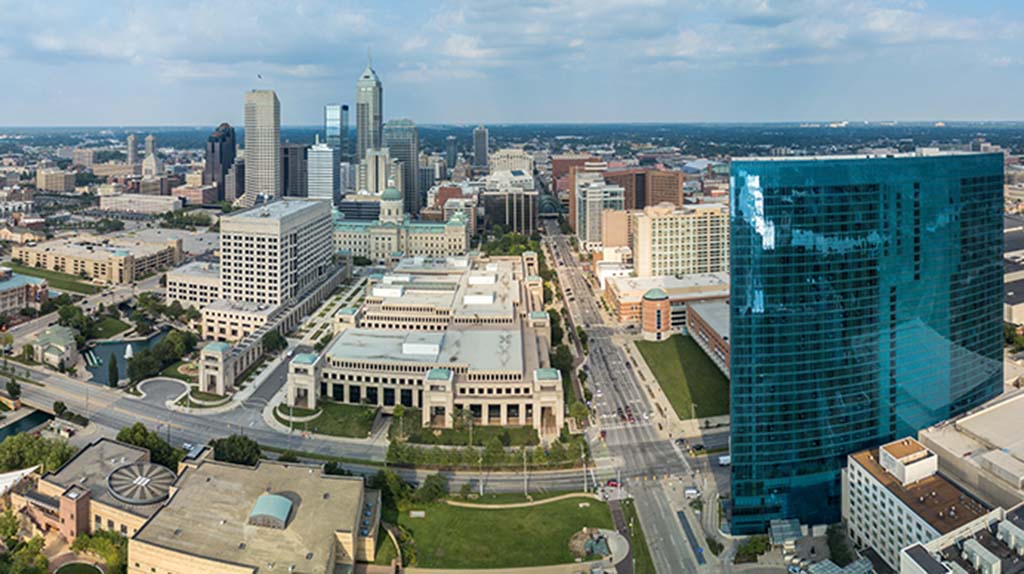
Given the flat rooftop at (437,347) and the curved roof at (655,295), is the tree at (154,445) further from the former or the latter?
the curved roof at (655,295)

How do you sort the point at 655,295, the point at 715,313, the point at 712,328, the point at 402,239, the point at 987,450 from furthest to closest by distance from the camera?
the point at 402,239, the point at 655,295, the point at 715,313, the point at 712,328, the point at 987,450

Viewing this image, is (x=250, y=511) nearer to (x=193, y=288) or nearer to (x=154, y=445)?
(x=154, y=445)

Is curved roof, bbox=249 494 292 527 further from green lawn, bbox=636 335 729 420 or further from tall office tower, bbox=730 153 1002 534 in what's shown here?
green lawn, bbox=636 335 729 420

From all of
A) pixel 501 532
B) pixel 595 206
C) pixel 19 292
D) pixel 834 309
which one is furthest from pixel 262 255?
pixel 834 309

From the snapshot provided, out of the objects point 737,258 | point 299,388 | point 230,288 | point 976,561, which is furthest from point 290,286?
point 976,561

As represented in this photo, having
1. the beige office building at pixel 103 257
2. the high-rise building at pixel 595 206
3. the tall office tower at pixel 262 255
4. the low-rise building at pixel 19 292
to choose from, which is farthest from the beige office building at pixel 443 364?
the high-rise building at pixel 595 206

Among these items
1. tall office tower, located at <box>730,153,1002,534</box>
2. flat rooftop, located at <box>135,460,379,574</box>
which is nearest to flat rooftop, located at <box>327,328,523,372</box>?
flat rooftop, located at <box>135,460,379,574</box>

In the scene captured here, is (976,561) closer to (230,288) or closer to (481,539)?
(481,539)
